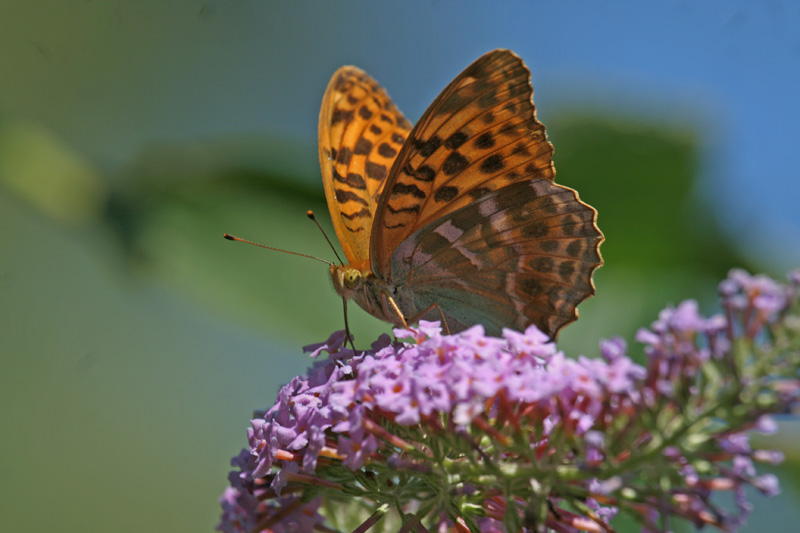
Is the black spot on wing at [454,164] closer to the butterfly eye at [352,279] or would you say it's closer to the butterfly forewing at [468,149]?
the butterfly forewing at [468,149]

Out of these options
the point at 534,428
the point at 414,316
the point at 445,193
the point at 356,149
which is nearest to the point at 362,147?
the point at 356,149

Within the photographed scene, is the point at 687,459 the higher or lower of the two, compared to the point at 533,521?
higher

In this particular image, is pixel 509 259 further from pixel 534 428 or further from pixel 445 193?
pixel 534 428

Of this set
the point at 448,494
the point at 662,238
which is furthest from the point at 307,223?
the point at 448,494

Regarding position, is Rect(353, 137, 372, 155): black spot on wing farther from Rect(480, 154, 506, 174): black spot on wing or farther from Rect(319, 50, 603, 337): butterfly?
Rect(480, 154, 506, 174): black spot on wing

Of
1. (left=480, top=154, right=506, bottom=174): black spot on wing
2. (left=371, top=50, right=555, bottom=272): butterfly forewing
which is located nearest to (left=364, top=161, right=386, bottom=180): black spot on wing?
(left=371, top=50, right=555, bottom=272): butterfly forewing

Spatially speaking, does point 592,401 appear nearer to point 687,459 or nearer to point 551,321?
point 687,459

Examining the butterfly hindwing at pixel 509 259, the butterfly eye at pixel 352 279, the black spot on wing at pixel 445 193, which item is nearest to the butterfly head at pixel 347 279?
the butterfly eye at pixel 352 279
